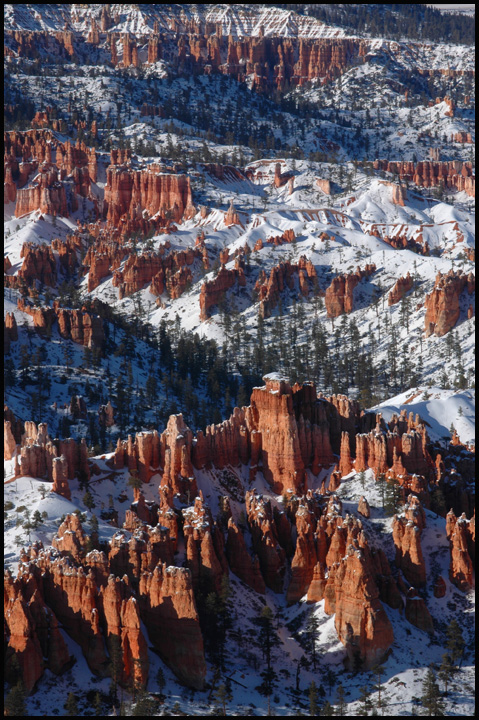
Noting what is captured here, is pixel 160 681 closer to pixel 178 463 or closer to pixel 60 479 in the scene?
pixel 60 479

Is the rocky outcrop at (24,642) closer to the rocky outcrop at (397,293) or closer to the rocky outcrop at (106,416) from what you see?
the rocky outcrop at (106,416)

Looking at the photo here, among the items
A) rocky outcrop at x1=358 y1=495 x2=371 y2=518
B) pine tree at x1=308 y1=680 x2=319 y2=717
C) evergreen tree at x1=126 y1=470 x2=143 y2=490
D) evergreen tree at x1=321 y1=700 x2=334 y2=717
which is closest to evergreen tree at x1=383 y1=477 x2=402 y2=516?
rocky outcrop at x1=358 y1=495 x2=371 y2=518

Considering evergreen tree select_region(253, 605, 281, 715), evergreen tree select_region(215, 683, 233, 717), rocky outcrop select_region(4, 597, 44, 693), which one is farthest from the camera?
evergreen tree select_region(253, 605, 281, 715)

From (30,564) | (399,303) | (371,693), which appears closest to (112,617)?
(30,564)

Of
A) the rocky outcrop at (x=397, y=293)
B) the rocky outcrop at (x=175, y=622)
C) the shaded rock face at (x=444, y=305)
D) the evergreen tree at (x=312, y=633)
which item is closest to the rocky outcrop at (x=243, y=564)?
the evergreen tree at (x=312, y=633)

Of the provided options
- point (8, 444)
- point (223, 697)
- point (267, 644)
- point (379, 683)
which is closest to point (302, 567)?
point (267, 644)

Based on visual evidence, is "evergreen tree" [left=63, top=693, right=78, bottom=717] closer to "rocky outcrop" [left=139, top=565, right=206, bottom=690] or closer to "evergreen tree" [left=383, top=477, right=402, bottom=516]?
"rocky outcrop" [left=139, top=565, right=206, bottom=690]

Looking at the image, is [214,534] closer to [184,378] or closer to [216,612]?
[216,612]
